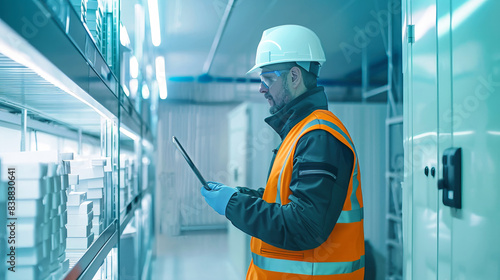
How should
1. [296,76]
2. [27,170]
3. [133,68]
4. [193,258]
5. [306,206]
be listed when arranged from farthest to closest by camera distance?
[193,258] → [133,68] → [296,76] → [306,206] → [27,170]

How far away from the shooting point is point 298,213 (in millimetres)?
1292

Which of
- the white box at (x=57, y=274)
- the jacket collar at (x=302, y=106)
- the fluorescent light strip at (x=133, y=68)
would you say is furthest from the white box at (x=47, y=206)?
the fluorescent light strip at (x=133, y=68)

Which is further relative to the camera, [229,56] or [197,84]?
[197,84]

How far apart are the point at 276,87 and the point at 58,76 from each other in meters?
0.95

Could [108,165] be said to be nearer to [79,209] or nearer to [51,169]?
[79,209]

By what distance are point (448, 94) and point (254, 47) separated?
5.44m

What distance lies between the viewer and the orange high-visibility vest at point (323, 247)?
140 cm

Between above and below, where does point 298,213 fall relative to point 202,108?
below

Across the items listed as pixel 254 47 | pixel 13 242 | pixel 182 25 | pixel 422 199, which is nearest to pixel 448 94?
pixel 422 199

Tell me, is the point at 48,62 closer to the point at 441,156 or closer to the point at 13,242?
the point at 13,242

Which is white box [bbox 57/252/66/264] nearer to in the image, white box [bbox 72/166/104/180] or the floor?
white box [bbox 72/166/104/180]

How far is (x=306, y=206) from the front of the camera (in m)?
1.28

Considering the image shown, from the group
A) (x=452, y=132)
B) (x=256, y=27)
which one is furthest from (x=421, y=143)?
(x=256, y=27)

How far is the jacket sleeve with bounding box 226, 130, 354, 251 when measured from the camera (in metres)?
1.29
